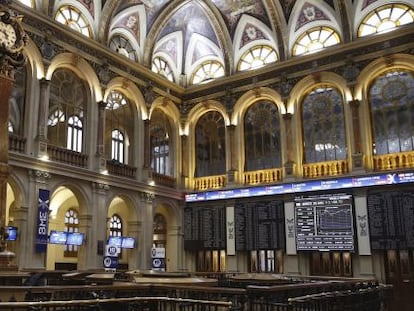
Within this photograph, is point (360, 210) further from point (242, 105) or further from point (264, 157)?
point (242, 105)

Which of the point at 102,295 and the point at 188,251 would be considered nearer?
the point at 102,295

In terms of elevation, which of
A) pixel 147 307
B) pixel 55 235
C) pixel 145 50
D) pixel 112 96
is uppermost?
pixel 145 50

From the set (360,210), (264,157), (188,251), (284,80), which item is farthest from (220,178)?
(360,210)

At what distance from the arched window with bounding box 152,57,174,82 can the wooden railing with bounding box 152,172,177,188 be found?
5110mm

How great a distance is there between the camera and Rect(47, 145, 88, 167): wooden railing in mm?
16891

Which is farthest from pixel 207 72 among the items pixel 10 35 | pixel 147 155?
pixel 10 35

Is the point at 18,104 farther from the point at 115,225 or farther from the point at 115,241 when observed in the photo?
the point at 115,225

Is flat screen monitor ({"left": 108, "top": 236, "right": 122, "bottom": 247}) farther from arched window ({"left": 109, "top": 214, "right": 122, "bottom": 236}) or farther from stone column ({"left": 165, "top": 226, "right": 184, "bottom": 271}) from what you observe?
stone column ({"left": 165, "top": 226, "right": 184, "bottom": 271})

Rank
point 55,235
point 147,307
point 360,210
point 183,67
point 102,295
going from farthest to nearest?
point 183,67
point 360,210
point 55,235
point 102,295
point 147,307

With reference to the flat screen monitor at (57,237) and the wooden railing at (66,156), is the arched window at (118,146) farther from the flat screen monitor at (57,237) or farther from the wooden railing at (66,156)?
the flat screen monitor at (57,237)

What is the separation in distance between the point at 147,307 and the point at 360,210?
499 inches

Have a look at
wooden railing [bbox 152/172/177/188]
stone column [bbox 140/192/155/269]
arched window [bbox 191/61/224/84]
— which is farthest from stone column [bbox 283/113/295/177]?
stone column [bbox 140/192/155/269]

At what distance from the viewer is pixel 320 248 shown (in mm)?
18672

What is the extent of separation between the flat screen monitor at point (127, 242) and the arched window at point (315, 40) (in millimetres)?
11138
